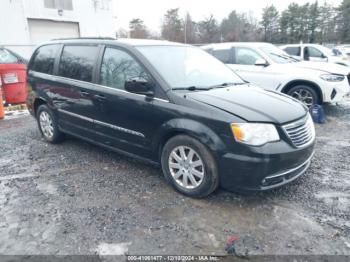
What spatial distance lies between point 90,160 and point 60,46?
1910 millimetres

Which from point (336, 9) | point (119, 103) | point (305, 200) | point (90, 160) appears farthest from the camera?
point (336, 9)

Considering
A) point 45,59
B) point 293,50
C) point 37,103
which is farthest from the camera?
point 293,50

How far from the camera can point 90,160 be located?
447 cm

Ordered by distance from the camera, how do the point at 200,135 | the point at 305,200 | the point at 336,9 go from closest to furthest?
1. the point at 200,135
2. the point at 305,200
3. the point at 336,9

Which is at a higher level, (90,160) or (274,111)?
(274,111)

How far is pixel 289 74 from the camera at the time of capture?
6645 mm

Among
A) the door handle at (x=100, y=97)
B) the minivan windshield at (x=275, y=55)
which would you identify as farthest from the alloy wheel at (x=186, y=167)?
the minivan windshield at (x=275, y=55)

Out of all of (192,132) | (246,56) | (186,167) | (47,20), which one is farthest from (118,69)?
(47,20)

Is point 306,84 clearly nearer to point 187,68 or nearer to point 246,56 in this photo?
point 246,56

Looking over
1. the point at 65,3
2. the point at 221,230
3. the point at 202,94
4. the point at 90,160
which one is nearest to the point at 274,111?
the point at 202,94

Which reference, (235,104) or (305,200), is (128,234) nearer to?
(235,104)

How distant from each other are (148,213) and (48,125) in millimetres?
2993

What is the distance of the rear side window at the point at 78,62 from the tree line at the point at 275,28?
147 ft

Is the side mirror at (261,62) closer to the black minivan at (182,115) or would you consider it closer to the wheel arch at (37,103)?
the black minivan at (182,115)
